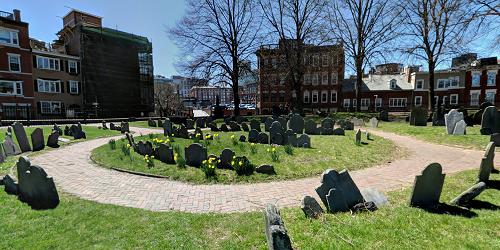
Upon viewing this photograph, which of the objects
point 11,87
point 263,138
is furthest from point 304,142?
point 11,87

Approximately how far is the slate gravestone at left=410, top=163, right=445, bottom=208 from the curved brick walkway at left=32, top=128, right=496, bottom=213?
1464 millimetres

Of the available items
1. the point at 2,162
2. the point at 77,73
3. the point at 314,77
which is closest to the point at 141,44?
the point at 77,73

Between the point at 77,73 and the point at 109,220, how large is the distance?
41243mm

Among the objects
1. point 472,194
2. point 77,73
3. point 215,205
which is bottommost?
point 215,205

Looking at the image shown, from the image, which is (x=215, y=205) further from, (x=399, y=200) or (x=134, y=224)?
(x=399, y=200)

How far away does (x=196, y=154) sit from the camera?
8.35 meters

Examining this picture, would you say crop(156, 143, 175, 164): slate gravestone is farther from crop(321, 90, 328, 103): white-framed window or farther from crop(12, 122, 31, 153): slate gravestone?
crop(321, 90, 328, 103): white-framed window

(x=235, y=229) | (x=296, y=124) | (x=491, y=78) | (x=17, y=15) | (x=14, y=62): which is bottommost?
(x=235, y=229)

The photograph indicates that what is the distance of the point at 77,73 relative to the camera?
38.2 m

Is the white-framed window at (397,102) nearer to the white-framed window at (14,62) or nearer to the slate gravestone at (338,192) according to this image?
the slate gravestone at (338,192)

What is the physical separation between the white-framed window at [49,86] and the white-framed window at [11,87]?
2.18m

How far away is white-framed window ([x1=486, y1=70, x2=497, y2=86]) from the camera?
42.9 m

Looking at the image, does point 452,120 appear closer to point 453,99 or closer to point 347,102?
point 347,102

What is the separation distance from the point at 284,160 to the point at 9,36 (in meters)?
38.5
